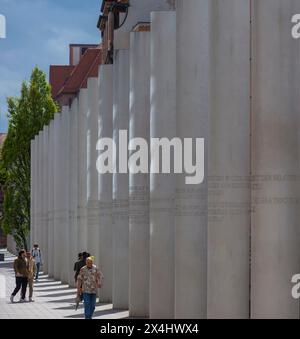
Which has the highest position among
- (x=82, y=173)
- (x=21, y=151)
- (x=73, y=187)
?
(x=21, y=151)

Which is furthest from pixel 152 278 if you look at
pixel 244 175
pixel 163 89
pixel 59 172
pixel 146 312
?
pixel 59 172

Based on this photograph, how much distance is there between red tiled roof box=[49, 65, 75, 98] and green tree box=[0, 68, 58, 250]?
33.0m

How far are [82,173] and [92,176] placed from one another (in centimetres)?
461

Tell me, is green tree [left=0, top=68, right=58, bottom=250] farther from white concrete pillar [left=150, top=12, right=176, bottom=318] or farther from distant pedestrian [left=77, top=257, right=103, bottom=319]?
distant pedestrian [left=77, top=257, right=103, bottom=319]

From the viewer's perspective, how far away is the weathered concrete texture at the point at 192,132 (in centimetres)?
2397

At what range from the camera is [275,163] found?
20.7 metres

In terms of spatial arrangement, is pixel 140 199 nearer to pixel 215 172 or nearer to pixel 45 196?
pixel 215 172

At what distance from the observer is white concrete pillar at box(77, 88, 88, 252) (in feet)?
145

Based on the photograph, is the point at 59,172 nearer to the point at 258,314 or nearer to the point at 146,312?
the point at 146,312

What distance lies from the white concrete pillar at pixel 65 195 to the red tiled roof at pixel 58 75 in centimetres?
6324

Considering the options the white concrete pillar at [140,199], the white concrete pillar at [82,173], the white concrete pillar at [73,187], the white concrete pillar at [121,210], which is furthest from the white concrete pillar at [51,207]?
the white concrete pillar at [140,199]

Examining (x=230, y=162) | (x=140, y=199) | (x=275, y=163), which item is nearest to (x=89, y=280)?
(x=230, y=162)

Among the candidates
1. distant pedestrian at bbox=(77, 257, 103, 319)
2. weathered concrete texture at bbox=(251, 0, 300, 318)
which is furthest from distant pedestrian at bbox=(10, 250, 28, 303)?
weathered concrete texture at bbox=(251, 0, 300, 318)

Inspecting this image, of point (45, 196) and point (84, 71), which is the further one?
point (84, 71)
